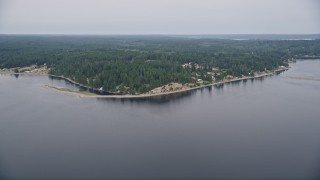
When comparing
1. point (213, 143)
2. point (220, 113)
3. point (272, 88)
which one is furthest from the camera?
point (272, 88)

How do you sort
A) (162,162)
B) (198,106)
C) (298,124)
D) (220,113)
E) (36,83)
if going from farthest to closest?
(36,83)
(198,106)
(220,113)
(298,124)
(162,162)

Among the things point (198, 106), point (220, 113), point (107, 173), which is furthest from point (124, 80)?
point (107, 173)

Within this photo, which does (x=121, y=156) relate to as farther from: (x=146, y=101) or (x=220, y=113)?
(x=146, y=101)

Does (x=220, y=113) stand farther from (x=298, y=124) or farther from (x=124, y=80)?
(x=124, y=80)

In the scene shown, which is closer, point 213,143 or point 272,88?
point 213,143

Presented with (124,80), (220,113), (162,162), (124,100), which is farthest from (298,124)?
(124,80)

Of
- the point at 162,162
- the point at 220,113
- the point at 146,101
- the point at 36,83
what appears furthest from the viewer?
the point at 36,83
